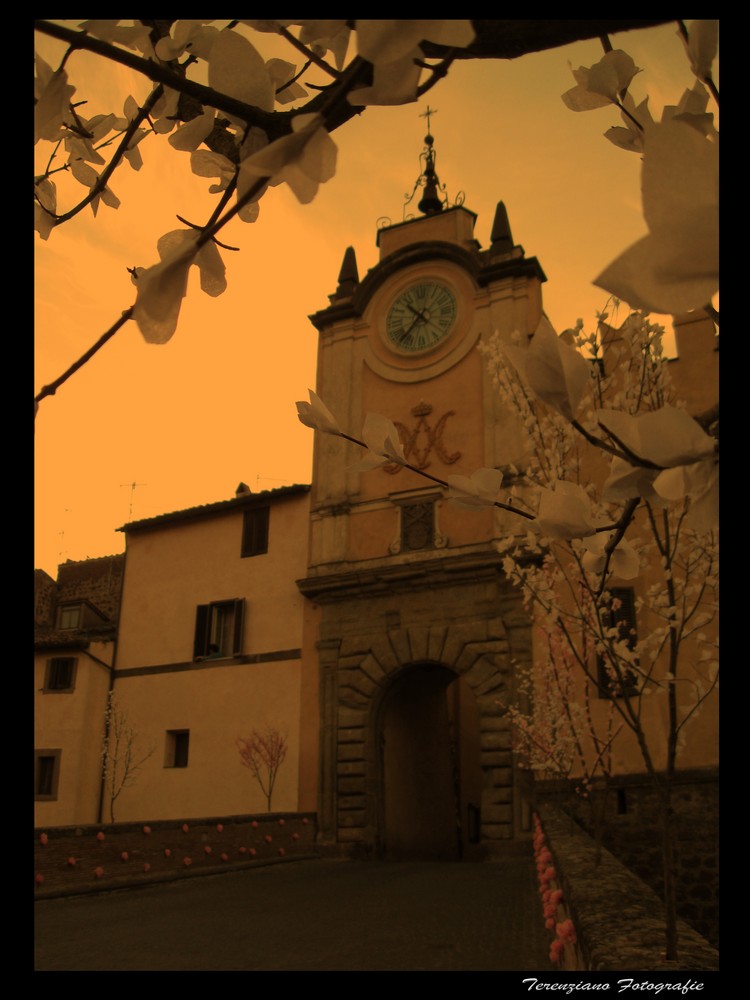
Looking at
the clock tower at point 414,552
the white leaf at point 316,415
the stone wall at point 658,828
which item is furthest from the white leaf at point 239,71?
the clock tower at point 414,552

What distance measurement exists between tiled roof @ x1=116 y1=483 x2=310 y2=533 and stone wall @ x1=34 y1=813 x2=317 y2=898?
665 centimetres

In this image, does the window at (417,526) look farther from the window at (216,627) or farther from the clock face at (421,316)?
the window at (216,627)

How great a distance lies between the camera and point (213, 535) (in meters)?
19.0

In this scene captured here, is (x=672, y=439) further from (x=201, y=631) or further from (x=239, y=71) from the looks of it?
(x=201, y=631)

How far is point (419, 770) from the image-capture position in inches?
732

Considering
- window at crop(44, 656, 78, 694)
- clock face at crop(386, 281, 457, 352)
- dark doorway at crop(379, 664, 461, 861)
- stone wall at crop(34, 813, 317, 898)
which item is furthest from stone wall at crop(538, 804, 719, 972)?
window at crop(44, 656, 78, 694)

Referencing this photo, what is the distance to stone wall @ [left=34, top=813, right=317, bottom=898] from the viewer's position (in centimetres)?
1038

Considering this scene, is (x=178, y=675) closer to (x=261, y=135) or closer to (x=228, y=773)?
(x=228, y=773)

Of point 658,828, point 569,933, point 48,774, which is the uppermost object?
point 569,933

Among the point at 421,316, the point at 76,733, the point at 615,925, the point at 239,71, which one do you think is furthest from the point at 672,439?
the point at 76,733

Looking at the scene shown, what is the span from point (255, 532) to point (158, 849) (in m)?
7.62

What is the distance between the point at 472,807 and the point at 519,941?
14.2m

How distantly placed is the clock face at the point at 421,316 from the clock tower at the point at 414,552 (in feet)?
0.11

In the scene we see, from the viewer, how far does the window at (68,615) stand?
72.7ft
